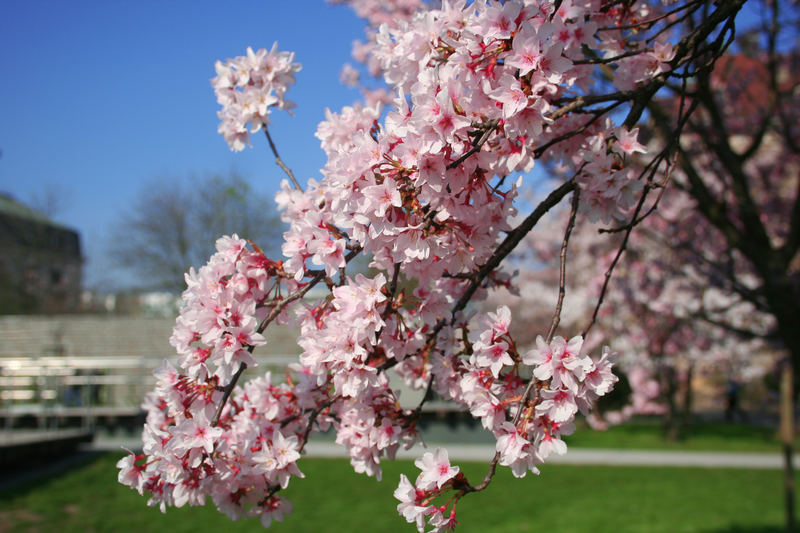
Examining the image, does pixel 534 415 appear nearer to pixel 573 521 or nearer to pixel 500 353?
pixel 500 353

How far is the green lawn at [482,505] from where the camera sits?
721cm

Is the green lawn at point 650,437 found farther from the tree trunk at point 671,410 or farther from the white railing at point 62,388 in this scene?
the white railing at point 62,388

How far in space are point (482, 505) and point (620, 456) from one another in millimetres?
5584

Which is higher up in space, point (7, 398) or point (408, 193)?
point (408, 193)

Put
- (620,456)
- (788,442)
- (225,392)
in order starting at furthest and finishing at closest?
(620,456), (788,442), (225,392)

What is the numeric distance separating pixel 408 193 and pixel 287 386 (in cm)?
91

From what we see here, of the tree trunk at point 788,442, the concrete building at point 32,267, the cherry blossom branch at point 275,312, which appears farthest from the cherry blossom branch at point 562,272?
the concrete building at point 32,267

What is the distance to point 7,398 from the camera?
38.7 ft

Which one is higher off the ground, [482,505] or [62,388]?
[62,388]

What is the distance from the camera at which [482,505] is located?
8438 millimetres

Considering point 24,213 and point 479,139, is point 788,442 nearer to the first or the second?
point 479,139

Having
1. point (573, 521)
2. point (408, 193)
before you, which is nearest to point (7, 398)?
point (573, 521)

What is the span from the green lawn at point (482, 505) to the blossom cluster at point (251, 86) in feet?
18.9

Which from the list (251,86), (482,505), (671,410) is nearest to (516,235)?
(251,86)
